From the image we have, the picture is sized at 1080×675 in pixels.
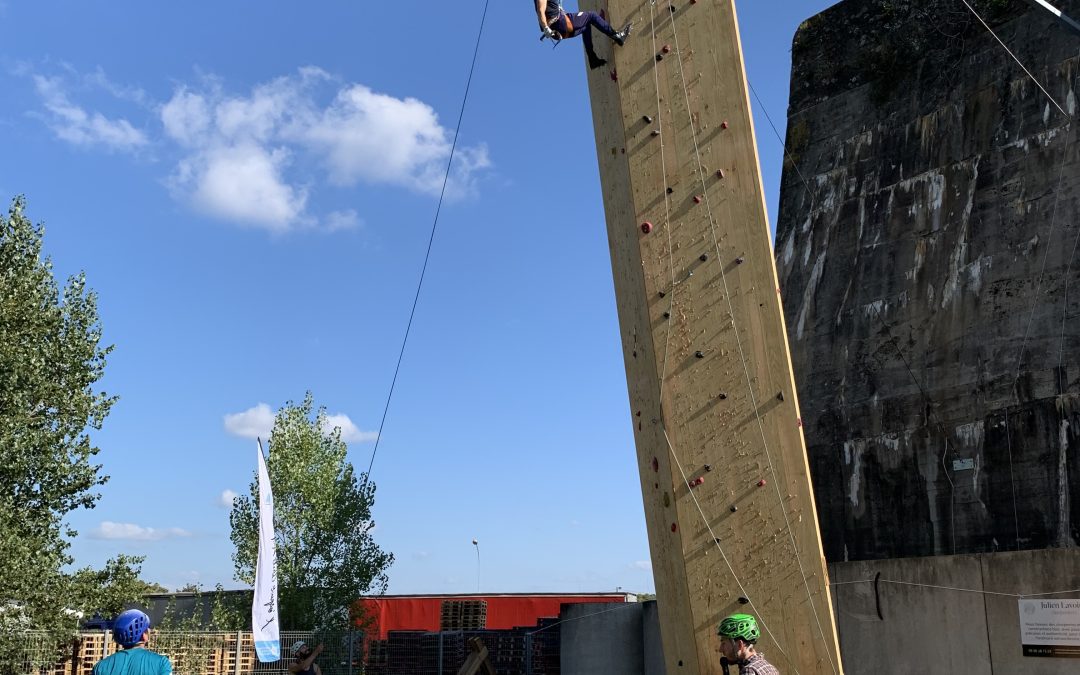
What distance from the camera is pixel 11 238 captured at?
16547mm

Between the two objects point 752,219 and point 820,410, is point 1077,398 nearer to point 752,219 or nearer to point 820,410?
point 820,410

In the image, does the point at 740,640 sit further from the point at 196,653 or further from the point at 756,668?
the point at 196,653

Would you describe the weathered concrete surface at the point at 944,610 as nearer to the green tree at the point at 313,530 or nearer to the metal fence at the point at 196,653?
the metal fence at the point at 196,653

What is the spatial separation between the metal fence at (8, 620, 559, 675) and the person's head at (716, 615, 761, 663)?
1160 centimetres

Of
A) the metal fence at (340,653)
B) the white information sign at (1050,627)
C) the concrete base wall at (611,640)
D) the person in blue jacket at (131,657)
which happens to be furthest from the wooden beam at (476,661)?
the person in blue jacket at (131,657)

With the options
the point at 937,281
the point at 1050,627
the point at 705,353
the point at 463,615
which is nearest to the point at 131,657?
the point at 705,353

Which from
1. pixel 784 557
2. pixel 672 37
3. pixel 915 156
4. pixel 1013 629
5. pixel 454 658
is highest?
pixel 915 156

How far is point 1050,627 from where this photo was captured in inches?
322

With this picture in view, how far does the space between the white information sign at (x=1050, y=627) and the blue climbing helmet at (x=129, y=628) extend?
7.38 metres

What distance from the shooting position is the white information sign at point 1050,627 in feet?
26.4

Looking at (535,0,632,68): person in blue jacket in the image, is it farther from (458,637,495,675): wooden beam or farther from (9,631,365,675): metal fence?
(9,631,365,675): metal fence

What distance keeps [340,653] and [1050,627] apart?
A: 46.4 ft

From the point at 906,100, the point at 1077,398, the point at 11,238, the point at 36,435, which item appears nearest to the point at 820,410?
the point at 1077,398

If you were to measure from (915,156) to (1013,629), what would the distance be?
10.2 metres
